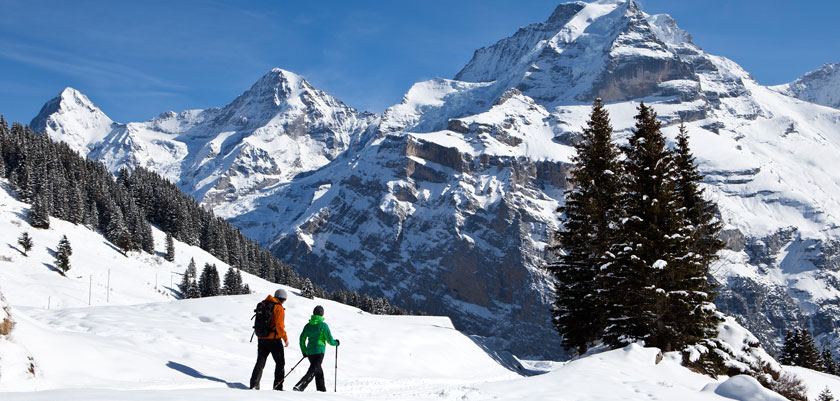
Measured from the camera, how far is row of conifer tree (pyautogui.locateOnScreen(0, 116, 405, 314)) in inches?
3442

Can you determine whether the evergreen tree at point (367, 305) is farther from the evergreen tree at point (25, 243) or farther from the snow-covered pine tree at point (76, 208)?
the evergreen tree at point (25, 243)

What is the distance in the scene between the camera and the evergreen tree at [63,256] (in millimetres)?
67188

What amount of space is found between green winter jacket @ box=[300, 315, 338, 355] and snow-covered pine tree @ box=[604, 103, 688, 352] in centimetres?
1340

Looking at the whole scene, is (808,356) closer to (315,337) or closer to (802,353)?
(802,353)

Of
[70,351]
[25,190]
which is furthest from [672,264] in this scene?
[25,190]

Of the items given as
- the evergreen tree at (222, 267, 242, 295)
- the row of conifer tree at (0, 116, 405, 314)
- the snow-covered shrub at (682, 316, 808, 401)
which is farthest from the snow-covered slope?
the row of conifer tree at (0, 116, 405, 314)

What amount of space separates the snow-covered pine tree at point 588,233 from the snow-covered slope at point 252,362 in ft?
11.9

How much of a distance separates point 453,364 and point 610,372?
811 cm

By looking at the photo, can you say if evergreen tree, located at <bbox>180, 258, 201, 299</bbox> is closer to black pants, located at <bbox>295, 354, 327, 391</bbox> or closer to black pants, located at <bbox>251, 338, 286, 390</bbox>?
black pants, located at <bbox>251, 338, 286, 390</bbox>

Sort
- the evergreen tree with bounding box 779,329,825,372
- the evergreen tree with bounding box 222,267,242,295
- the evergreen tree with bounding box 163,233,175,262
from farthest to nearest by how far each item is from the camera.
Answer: the evergreen tree with bounding box 163,233,175,262, the evergreen tree with bounding box 222,267,242,295, the evergreen tree with bounding box 779,329,825,372

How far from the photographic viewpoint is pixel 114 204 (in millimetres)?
95125

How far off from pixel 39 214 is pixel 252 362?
7356 centimetres

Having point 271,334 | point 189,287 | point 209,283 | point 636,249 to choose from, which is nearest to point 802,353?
point 636,249

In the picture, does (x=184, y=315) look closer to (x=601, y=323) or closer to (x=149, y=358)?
(x=149, y=358)
